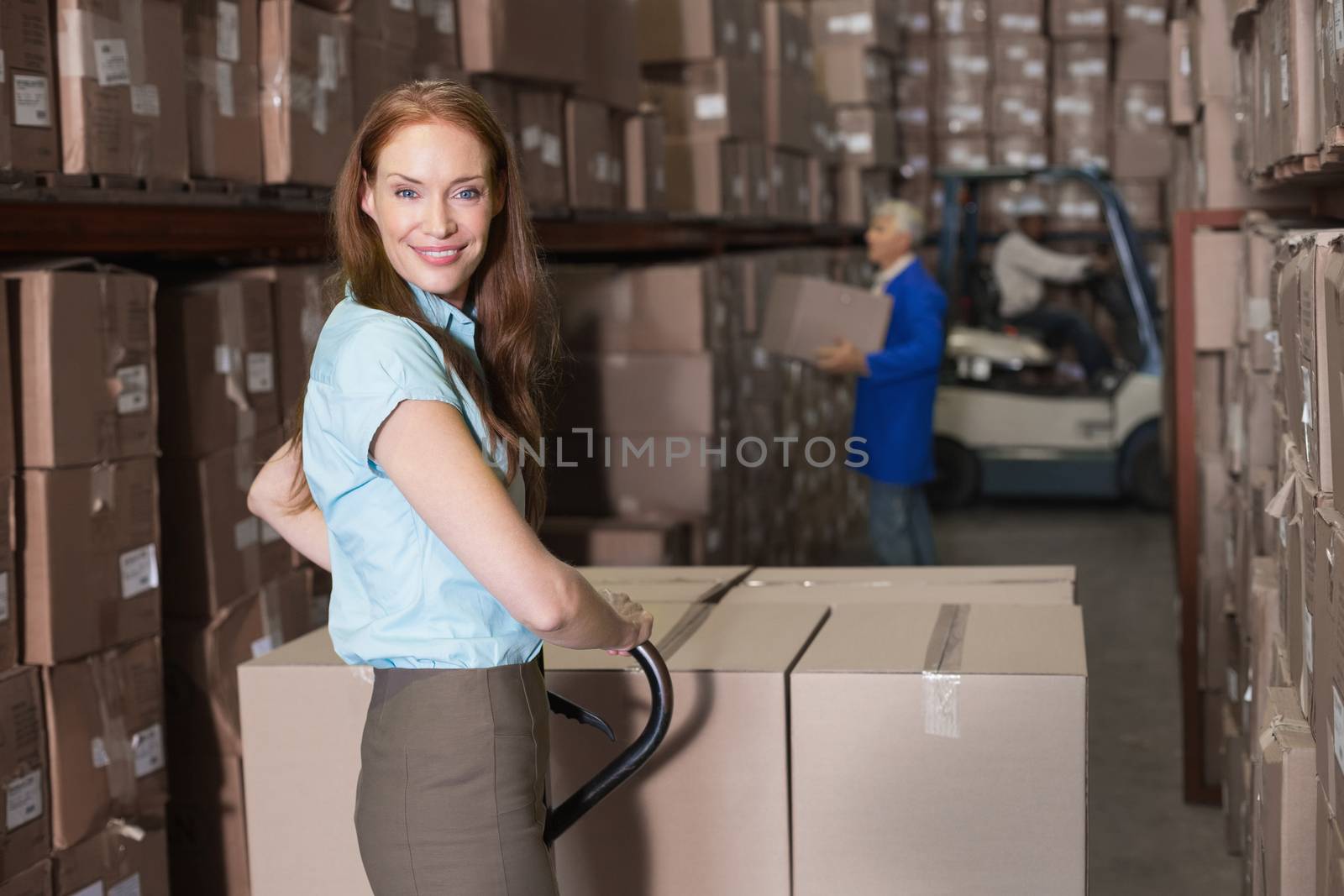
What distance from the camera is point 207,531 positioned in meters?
3.24

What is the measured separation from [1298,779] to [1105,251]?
8.49m

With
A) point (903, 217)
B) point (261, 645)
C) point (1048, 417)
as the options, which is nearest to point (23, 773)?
point (261, 645)

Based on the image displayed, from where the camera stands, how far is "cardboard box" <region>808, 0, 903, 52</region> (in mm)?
8656

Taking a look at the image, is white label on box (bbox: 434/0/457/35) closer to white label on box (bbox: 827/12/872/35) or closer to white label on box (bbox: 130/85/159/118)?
white label on box (bbox: 130/85/159/118)

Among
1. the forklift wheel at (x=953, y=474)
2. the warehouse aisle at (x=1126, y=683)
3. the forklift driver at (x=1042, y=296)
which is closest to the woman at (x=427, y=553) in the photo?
the warehouse aisle at (x=1126, y=683)

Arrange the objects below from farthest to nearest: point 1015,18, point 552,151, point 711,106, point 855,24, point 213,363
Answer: point 1015,18 < point 855,24 < point 711,106 < point 552,151 < point 213,363

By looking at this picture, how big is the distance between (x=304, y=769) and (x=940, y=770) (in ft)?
3.21

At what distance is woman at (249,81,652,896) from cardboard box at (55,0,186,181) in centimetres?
112

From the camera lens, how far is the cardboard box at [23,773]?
8.73ft

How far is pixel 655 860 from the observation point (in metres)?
2.30

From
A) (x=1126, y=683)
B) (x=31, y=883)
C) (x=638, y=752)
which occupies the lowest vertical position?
(x=1126, y=683)

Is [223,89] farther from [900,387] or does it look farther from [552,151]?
A: [900,387]

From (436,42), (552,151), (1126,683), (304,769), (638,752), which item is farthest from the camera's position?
(1126,683)

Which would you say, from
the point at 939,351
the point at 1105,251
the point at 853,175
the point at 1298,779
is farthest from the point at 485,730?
the point at 1105,251
